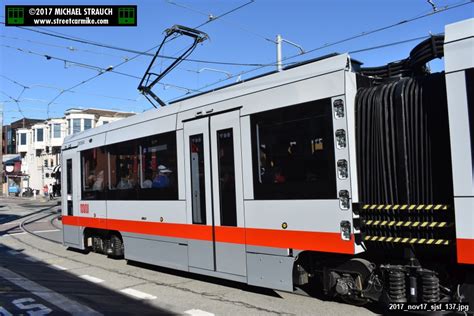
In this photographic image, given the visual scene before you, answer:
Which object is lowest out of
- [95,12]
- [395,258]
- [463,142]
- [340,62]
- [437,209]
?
[395,258]

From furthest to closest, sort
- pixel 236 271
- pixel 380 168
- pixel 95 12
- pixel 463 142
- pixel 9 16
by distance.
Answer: pixel 9 16 → pixel 95 12 → pixel 236 271 → pixel 380 168 → pixel 463 142

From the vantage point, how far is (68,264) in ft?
33.3

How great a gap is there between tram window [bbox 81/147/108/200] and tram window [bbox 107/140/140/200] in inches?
15.2

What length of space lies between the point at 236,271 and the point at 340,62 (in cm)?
337

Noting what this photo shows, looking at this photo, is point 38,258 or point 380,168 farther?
point 38,258

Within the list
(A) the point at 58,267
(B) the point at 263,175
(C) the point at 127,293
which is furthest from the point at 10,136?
(B) the point at 263,175

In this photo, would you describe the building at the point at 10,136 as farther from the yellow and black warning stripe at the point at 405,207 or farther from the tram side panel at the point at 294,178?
the yellow and black warning stripe at the point at 405,207

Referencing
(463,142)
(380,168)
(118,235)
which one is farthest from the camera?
(118,235)

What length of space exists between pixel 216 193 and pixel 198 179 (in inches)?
21.3

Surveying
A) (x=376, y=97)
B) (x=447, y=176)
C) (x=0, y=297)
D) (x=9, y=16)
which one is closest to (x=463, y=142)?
(x=447, y=176)

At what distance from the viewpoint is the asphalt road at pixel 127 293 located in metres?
6.09

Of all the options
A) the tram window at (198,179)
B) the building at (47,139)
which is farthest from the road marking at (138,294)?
the building at (47,139)

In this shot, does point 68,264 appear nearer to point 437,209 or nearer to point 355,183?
point 355,183

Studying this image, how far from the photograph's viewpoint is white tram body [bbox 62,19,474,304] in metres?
4.72
